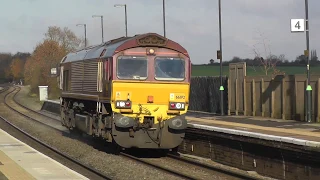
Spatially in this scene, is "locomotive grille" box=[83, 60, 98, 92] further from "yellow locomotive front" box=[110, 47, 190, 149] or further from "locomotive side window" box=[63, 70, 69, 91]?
"locomotive side window" box=[63, 70, 69, 91]

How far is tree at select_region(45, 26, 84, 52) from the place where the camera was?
243ft

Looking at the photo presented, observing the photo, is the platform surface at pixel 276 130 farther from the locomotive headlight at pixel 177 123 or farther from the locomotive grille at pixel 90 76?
the locomotive grille at pixel 90 76

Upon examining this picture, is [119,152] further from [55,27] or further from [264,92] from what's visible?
[55,27]

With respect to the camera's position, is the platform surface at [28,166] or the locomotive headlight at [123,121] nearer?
the platform surface at [28,166]

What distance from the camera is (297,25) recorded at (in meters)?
23.9

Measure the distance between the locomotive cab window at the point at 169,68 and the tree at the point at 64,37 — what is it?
192 feet

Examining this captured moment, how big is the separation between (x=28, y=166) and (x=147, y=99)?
4078 mm

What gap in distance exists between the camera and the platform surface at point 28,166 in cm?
1236

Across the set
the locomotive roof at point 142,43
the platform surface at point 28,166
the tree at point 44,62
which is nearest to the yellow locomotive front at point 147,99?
the locomotive roof at point 142,43

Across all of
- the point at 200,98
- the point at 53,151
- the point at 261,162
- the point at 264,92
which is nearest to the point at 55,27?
the point at 200,98

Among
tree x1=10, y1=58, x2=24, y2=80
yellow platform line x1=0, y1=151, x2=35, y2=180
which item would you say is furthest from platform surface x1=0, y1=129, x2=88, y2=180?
tree x1=10, y1=58, x2=24, y2=80

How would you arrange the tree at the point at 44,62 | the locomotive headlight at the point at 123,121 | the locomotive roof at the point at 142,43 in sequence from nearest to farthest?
the locomotive headlight at the point at 123,121 < the locomotive roof at the point at 142,43 < the tree at the point at 44,62

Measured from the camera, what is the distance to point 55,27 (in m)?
75.7

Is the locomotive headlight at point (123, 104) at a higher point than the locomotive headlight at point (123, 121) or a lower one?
higher
